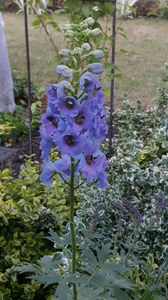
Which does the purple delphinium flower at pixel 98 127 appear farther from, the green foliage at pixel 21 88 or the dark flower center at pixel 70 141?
the green foliage at pixel 21 88

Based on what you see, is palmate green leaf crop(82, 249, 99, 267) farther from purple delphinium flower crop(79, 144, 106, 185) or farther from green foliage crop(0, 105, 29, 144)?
green foliage crop(0, 105, 29, 144)

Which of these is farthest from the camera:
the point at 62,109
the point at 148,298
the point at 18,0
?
the point at 18,0

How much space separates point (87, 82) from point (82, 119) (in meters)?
0.12

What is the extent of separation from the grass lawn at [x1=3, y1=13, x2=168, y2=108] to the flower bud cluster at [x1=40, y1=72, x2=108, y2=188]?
4136mm

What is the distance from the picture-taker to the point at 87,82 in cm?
125

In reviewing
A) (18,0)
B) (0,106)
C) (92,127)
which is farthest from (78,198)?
(0,106)

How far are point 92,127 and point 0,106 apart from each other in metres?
3.99

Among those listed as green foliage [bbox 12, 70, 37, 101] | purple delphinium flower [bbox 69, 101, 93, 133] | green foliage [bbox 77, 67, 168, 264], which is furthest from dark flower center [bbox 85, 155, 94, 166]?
green foliage [bbox 12, 70, 37, 101]

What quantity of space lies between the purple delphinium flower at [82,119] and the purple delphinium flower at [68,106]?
0.02 m

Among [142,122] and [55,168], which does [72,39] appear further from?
[142,122]

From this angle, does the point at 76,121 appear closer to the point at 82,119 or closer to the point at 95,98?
the point at 82,119

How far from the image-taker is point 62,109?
1235 millimetres

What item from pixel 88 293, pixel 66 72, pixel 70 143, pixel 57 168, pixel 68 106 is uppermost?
pixel 66 72

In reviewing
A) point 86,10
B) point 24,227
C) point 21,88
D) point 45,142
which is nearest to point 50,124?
point 45,142
